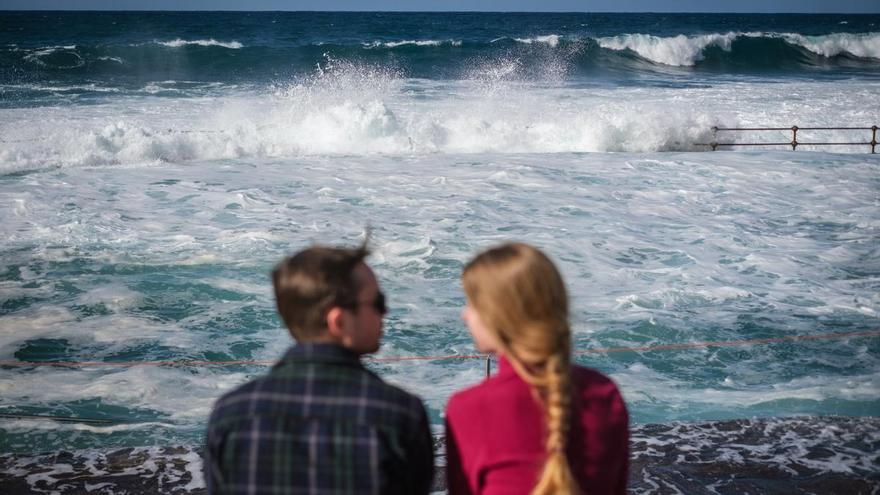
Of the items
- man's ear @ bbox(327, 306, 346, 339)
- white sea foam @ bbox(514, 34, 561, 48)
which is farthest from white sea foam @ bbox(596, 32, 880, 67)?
man's ear @ bbox(327, 306, 346, 339)

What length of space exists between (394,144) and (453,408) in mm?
17028

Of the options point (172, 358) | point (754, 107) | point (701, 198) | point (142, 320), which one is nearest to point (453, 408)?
point (172, 358)

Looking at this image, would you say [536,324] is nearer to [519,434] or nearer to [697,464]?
[519,434]

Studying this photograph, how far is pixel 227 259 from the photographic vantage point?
921 cm

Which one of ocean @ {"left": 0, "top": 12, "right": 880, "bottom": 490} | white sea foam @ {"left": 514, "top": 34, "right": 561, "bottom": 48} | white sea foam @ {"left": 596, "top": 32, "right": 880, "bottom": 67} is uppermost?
white sea foam @ {"left": 514, "top": 34, "right": 561, "bottom": 48}

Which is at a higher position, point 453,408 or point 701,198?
point 453,408

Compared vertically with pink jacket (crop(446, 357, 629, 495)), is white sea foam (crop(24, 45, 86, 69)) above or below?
above

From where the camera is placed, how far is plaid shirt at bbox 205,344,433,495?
5.20ft

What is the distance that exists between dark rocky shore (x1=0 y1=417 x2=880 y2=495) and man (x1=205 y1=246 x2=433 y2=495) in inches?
86.3

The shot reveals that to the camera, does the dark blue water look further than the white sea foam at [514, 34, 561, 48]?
No

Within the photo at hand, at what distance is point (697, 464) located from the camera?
155 inches

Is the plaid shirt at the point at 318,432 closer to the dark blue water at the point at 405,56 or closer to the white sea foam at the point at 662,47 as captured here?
the dark blue water at the point at 405,56

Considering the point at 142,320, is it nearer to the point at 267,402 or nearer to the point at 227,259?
the point at 227,259

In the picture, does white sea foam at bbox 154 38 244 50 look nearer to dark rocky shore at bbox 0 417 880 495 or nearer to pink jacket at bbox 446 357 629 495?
dark rocky shore at bbox 0 417 880 495
